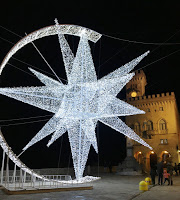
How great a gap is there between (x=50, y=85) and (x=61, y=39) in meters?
2.48

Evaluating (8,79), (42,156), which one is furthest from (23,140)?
(8,79)

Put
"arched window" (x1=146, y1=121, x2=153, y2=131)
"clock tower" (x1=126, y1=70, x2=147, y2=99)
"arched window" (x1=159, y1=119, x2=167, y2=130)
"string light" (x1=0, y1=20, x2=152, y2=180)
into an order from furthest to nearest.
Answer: "clock tower" (x1=126, y1=70, x2=147, y2=99) → "arched window" (x1=146, y1=121, x2=153, y2=131) → "arched window" (x1=159, y1=119, x2=167, y2=130) → "string light" (x1=0, y1=20, x2=152, y2=180)

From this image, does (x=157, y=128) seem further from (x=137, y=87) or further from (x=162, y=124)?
(x=137, y=87)

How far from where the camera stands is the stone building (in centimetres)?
3180

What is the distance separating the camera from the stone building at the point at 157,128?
31.8 m

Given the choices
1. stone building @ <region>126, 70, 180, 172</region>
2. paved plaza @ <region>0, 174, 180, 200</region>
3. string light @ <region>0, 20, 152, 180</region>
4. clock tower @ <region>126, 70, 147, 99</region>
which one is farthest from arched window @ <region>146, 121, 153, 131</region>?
paved plaza @ <region>0, 174, 180, 200</region>

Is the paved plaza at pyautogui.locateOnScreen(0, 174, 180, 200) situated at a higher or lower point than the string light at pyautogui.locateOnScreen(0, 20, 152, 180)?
lower

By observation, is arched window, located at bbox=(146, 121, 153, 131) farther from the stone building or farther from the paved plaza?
the paved plaza

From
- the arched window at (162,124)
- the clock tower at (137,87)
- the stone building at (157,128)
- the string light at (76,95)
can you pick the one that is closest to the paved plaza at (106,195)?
the string light at (76,95)

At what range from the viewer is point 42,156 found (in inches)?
1315

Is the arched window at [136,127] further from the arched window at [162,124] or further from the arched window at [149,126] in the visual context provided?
the arched window at [162,124]

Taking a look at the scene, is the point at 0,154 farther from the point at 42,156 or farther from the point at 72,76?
the point at 72,76

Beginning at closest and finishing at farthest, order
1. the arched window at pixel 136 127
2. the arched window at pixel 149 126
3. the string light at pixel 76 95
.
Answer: the string light at pixel 76 95
the arched window at pixel 149 126
the arched window at pixel 136 127

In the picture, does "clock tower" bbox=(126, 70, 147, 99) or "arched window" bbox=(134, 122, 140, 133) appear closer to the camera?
"arched window" bbox=(134, 122, 140, 133)
